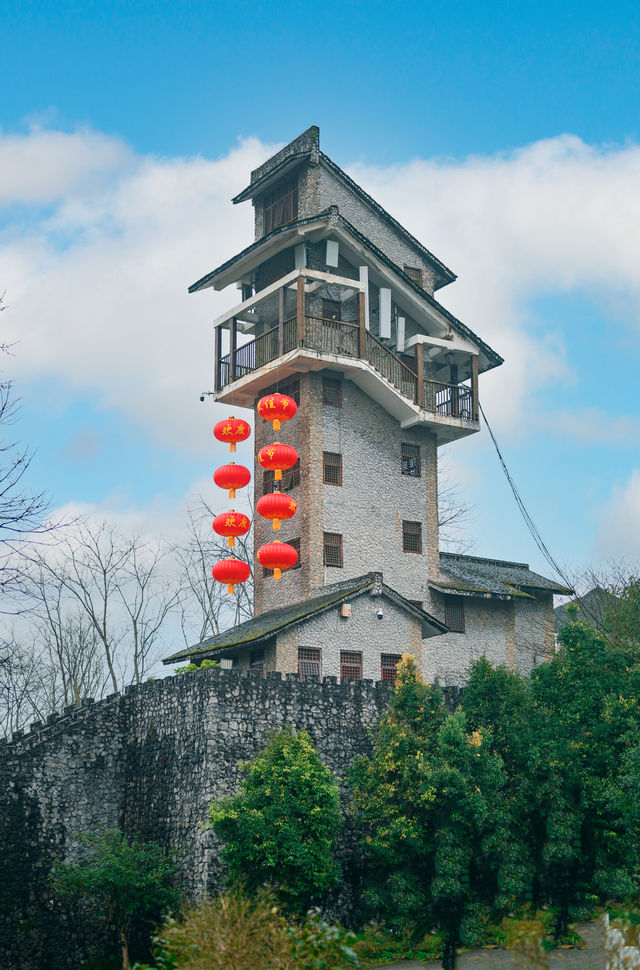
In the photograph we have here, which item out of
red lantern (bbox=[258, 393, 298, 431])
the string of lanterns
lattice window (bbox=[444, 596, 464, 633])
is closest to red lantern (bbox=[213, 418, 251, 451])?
the string of lanterns

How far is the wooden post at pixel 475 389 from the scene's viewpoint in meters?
35.7

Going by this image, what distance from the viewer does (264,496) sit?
30.0 meters

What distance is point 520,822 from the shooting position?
2241cm

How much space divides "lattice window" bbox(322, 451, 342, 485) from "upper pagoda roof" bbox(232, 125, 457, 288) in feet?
29.2

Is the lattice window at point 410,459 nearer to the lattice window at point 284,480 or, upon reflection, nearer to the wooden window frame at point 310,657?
the lattice window at point 284,480

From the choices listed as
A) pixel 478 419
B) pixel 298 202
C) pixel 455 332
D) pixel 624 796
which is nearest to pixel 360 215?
pixel 298 202

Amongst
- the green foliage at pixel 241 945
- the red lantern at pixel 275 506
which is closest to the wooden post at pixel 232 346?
the red lantern at pixel 275 506

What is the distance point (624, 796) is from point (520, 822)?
222 centimetres

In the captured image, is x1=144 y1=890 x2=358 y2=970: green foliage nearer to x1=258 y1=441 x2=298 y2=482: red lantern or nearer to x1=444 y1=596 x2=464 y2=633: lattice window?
x1=258 y1=441 x2=298 y2=482: red lantern

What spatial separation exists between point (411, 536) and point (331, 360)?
6.39 meters

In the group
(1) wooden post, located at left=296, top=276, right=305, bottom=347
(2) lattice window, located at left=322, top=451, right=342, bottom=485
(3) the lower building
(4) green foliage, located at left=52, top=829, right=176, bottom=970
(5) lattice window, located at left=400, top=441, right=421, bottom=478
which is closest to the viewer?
(4) green foliage, located at left=52, top=829, right=176, bottom=970

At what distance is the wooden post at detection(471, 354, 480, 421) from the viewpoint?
35719 mm

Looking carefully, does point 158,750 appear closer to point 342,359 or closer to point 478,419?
point 342,359

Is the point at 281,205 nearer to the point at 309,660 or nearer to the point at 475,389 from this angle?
the point at 475,389
